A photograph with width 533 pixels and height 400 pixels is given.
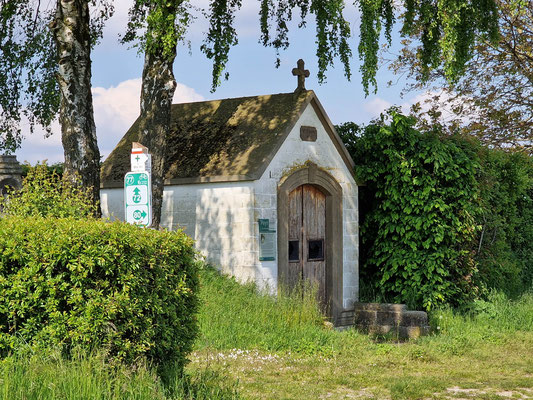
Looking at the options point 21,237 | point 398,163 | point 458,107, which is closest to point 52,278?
point 21,237

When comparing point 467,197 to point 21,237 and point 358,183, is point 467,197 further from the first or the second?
point 21,237

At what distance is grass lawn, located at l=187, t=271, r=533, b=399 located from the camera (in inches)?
380

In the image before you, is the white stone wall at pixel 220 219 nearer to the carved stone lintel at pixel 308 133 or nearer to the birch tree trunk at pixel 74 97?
the birch tree trunk at pixel 74 97

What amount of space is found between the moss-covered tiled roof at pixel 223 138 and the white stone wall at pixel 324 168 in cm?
26

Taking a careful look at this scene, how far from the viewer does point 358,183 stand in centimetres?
1700

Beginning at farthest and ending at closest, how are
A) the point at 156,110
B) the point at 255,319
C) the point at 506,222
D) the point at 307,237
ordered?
the point at 506,222, the point at 307,237, the point at 156,110, the point at 255,319

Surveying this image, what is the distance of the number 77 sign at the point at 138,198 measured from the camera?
31.6 ft

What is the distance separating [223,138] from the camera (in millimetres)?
16219

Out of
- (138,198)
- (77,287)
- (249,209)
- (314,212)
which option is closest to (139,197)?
(138,198)

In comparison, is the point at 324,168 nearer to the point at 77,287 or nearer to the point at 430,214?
the point at 430,214

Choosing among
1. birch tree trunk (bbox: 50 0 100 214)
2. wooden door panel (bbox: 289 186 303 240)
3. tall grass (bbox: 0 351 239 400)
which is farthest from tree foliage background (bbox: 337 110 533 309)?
tall grass (bbox: 0 351 239 400)

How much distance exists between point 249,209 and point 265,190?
A: 509 millimetres

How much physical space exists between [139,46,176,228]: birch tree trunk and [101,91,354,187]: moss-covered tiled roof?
122 cm

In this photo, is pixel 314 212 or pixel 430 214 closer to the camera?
pixel 430 214
